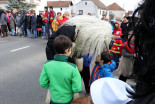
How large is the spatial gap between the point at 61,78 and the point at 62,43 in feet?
1.43

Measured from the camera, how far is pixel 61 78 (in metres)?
1.88

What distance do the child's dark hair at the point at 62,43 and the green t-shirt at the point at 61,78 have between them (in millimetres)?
90

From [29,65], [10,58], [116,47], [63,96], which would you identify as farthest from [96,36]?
[10,58]

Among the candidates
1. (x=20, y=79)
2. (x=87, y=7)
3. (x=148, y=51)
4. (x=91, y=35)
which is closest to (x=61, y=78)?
(x=91, y=35)

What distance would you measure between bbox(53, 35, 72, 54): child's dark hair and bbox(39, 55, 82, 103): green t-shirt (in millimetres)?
90

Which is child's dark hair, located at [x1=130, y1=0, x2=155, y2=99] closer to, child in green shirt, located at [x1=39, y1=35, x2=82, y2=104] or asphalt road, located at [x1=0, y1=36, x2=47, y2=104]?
child in green shirt, located at [x1=39, y1=35, x2=82, y2=104]

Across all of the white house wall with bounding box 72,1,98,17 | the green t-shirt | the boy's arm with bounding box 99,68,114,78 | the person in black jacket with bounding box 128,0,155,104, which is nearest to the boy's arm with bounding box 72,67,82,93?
the green t-shirt

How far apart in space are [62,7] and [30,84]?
59.7 metres

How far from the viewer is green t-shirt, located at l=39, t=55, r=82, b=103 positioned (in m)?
1.86

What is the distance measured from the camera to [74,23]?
1932 mm

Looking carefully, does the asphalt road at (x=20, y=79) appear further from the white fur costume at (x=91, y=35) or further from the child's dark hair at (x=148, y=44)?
the child's dark hair at (x=148, y=44)

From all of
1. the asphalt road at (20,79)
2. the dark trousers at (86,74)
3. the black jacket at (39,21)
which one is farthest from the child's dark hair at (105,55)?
the black jacket at (39,21)

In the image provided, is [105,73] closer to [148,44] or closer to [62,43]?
[62,43]

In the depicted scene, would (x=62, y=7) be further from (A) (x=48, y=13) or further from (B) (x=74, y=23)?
(B) (x=74, y=23)
